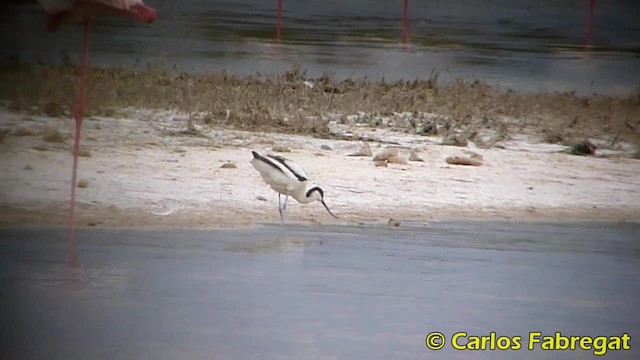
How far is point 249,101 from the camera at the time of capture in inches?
329

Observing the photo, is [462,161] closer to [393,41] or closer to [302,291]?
[393,41]

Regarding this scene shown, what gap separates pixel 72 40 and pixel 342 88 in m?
1.65

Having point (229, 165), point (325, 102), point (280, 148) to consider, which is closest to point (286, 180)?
point (229, 165)

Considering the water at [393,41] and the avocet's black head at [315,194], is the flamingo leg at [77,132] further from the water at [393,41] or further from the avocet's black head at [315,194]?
the avocet's black head at [315,194]

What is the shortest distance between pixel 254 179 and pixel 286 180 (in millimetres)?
529

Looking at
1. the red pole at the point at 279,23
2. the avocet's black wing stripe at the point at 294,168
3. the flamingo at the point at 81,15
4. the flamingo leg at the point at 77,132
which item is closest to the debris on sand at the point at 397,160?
the avocet's black wing stripe at the point at 294,168

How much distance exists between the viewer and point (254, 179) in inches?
289

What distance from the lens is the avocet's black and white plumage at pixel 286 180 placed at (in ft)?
22.5

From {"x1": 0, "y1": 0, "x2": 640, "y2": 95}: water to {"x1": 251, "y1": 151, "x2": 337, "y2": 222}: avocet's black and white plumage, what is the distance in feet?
5.06

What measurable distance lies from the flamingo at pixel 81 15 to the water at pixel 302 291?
0.35 meters

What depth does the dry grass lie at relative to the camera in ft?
26.4

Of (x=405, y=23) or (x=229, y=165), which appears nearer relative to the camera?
(x=229, y=165)

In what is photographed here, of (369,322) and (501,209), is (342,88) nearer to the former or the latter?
(501,209)

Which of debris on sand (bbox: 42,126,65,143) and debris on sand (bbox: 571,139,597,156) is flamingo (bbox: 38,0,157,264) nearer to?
debris on sand (bbox: 42,126,65,143)
